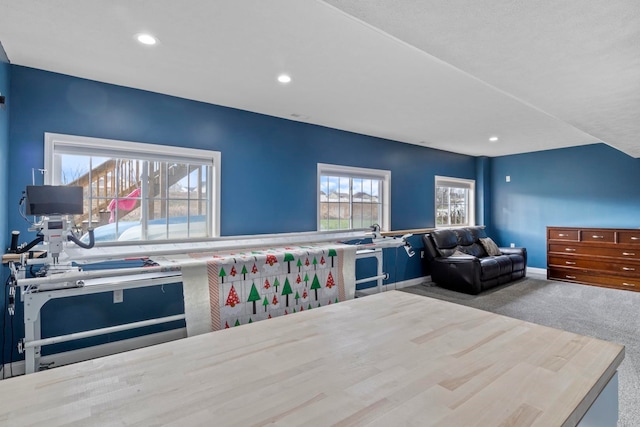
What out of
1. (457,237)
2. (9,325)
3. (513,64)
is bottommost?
(9,325)

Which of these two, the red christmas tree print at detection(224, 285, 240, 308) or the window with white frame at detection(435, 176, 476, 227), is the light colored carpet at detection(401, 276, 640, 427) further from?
the red christmas tree print at detection(224, 285, 240, 308)

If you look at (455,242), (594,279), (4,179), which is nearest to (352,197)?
(455,242)

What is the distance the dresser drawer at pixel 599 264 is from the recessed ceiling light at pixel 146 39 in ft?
20.7

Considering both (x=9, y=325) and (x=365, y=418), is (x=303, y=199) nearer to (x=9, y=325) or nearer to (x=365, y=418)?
(x=9, y=325)

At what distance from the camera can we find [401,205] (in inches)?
205

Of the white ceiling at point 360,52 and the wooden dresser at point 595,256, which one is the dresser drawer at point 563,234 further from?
the white ceiling at point 360,52

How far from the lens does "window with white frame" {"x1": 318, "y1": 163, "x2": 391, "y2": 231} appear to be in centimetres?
438

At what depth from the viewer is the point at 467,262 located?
15.2 ft

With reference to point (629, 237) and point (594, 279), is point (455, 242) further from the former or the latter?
point (629, 237)

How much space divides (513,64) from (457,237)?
4130mm

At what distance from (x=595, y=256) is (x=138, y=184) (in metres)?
6.36

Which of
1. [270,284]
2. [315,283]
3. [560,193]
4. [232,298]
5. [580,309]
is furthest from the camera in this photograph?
[560,193]

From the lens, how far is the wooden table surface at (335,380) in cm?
54

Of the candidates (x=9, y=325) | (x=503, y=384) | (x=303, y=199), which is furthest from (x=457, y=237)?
(x=9, y=325)
